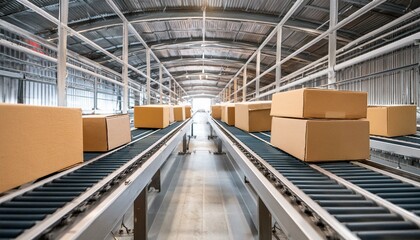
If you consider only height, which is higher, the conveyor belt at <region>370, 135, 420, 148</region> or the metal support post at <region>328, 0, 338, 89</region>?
the metal support post at <region>328, 0, 338, 89</region>

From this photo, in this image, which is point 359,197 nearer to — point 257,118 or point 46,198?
point 46,198

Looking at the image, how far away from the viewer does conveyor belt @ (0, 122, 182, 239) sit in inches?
32.4

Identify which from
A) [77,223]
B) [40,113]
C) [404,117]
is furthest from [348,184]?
[404,117]

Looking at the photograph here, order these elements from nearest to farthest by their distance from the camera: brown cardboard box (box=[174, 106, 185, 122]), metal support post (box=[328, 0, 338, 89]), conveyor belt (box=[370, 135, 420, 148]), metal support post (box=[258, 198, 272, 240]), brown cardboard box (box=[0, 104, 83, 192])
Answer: brown cardboard box (box=[0, 104, 83, 192]), metal support post (box=[258, 198, 272, 240]), conveyor belt (box=[370, 135, 420, 148]), metal support post (box=[328, 0, 338, 89]), brown cardboard box (box=[174, 106, 185, 122])

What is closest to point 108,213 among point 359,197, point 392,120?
point 359,197

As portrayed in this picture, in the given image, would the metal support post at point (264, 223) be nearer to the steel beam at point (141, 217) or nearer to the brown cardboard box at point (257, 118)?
the steel beam at point (141, 217)

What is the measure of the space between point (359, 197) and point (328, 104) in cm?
85

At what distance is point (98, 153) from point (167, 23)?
4889mm

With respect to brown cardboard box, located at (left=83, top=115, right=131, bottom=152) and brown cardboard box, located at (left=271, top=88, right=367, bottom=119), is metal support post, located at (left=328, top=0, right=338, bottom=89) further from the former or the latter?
brown cardboard box, located at (left=83, top=115, right=131, bottom=152)

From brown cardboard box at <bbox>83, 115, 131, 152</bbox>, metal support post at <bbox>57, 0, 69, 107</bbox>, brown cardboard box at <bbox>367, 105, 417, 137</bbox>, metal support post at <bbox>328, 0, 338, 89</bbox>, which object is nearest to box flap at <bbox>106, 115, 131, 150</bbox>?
brown cardboard box at <bbox>83, 115, 131, 152</bbox>

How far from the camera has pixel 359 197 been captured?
1088 mm

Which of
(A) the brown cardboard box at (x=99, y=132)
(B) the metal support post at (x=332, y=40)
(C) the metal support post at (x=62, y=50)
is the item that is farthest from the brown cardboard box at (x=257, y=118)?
(C) the metal support post at (x=62, y=50)

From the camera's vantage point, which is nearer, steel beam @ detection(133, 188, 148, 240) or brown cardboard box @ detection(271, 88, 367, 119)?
brown cardboard box @ detection(271, 88, 367, 119)

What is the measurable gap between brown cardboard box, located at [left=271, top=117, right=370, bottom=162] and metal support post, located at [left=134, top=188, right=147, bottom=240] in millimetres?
1393
